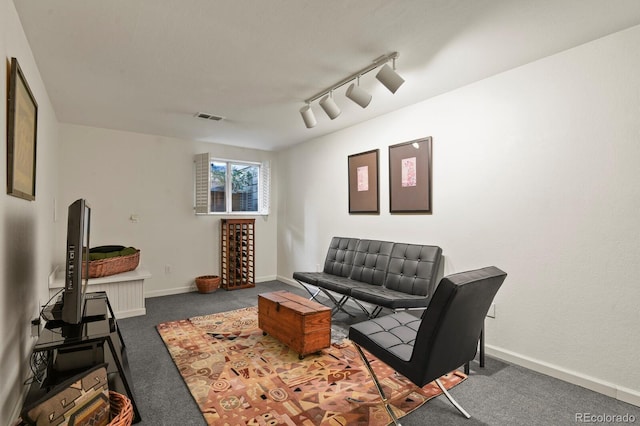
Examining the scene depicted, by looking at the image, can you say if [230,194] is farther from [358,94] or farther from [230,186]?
[358,94]

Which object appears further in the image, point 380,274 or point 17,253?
point 380,274

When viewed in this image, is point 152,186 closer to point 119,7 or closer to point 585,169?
point 119,7

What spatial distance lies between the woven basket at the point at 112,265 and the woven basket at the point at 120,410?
7.76 ft

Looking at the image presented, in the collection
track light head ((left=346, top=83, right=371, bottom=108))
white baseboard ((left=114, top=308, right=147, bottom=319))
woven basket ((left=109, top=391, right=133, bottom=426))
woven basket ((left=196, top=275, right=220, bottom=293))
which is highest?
track light head ((left=346, top=83, right=371, bottom=108))

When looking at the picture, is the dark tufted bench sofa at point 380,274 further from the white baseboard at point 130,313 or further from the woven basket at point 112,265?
the woven basket at point 112,265

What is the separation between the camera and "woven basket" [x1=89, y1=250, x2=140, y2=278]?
3551 millimetres

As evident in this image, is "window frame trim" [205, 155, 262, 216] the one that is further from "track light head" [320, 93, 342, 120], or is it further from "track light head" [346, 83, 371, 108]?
"track light head" [346, 83, 371, 108]

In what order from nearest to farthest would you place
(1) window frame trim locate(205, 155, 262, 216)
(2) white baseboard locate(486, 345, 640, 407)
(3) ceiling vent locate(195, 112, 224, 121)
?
(2) white baseboard locate(486, 345, 640, 407) → (3) ceiling vent locate(195, 112, 224, 121) → (1) window frame trim locate(205, 155, 262, 216)

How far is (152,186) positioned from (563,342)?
502 cm

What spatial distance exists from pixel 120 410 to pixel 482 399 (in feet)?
6.92

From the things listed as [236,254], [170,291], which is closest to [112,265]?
[170,291]

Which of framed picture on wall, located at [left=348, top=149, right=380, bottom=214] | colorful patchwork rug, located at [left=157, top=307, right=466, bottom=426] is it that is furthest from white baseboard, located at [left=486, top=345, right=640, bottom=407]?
framed picture on wall, located at [left=348, top=149, right=380, bottom=214]

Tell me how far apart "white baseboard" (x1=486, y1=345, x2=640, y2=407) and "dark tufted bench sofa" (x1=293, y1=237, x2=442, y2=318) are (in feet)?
2.32

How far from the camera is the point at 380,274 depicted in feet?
11.4
